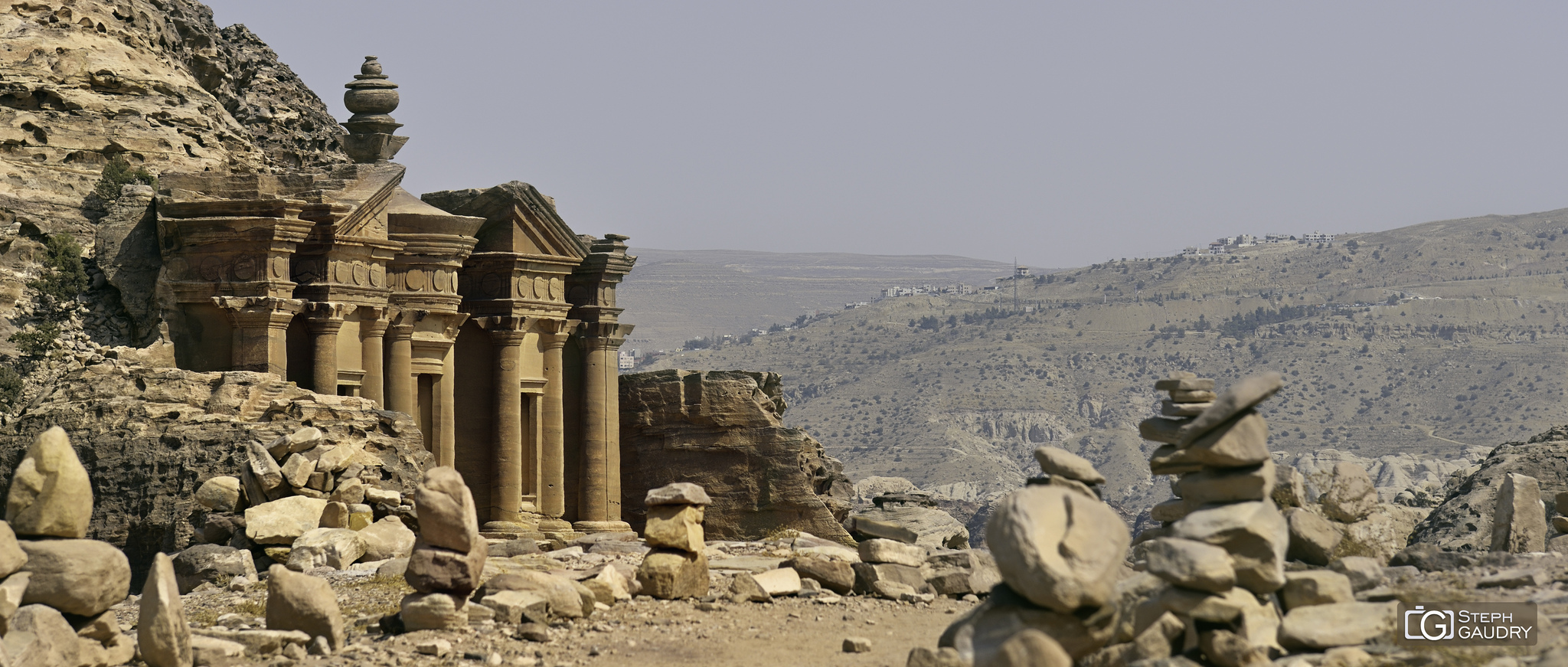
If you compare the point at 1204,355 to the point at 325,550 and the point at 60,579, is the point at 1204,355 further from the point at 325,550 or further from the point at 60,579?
the point at 60,579

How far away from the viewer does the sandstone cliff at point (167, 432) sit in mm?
16359

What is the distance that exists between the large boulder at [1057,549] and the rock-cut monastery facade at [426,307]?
1280cm

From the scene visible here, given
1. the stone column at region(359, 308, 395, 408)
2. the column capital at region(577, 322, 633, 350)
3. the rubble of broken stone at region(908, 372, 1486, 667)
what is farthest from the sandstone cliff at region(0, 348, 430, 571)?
the rubble of broken stone at region(908, 372, 1486, 667)

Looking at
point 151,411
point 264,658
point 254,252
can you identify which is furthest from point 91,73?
point 264,658

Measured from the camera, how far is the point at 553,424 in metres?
24.9

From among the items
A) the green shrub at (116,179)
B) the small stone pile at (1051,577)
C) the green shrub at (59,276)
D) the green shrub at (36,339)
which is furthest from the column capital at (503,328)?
the small stone pile at (1051,577)

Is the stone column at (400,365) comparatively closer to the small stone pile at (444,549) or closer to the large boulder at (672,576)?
the large boulder at (672,576)

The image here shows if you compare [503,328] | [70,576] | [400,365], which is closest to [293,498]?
[70,576]

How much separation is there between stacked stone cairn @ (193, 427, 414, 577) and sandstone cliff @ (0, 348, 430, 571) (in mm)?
339

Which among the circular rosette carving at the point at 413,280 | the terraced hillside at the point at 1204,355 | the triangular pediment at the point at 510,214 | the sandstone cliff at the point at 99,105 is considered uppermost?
the sandstone cliff at the point at 99,105

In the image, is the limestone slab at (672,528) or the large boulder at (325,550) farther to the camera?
the large boulder at (325,550)

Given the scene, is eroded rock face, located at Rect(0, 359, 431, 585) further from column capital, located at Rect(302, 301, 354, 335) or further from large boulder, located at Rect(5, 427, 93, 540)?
large boulder, located at Rect(5, 427, 93, 540)

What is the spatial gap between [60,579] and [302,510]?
4917 mm

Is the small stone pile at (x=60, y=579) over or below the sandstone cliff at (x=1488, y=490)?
over
